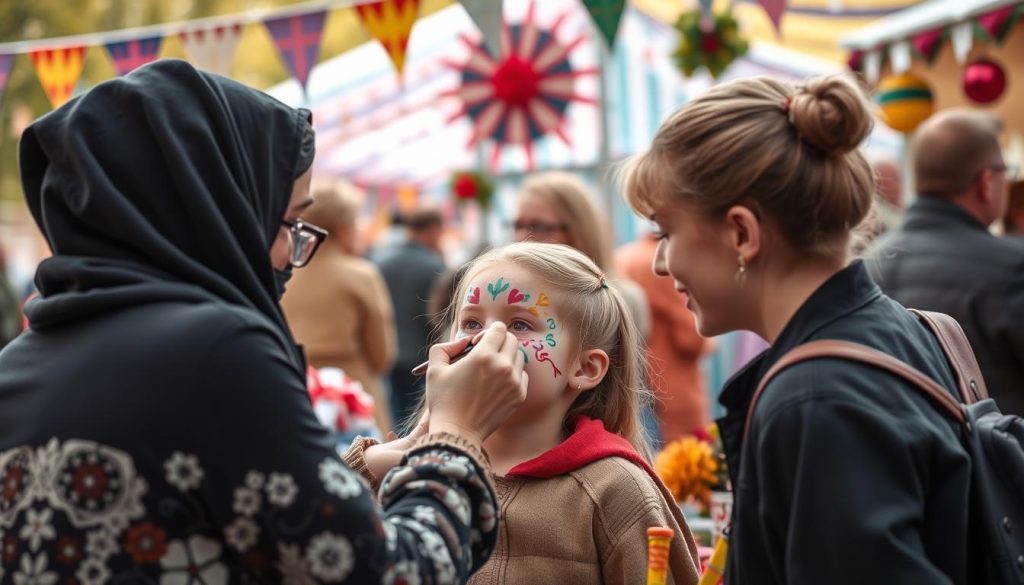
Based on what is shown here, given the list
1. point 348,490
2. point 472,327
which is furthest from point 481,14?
point 348,490

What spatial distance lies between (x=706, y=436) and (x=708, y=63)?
2730 millimetres

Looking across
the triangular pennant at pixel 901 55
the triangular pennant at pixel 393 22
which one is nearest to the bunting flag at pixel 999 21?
the triangular pennant at pixel 901 55

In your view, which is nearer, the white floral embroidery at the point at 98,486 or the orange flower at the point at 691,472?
the white floral embroidery at the point at 98,486

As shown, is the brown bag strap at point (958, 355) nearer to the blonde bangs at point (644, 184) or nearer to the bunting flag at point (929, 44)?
the blonde bangs at point (644, 184)

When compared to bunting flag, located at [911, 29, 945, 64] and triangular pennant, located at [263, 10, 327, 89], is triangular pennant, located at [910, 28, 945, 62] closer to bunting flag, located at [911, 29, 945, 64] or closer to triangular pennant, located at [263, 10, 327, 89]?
bunting flag, located at [911, 29, 945, 64]

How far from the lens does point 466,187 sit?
789cm

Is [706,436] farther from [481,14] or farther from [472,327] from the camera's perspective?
[481,14]

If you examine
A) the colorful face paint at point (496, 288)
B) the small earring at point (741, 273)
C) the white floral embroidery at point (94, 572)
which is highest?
the small earring at point (741, 273)

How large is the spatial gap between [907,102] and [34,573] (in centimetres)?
513

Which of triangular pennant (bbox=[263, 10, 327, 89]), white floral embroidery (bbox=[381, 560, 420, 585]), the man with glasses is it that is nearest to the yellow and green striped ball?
the man with glasses

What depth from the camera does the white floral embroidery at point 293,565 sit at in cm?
162

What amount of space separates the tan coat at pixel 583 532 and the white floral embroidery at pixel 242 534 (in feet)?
2.42

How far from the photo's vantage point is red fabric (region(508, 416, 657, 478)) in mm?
2355

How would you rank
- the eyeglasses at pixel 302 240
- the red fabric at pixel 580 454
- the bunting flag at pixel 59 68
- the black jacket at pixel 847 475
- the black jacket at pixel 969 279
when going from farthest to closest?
1. the bunting flag at pixel 59 68
2. the black jacket at pixel 969 279
3. the red fabric at pixel 580 454
4. the eyeglasses at pixel 302 240
5. the black jacket at pixel 847 475
